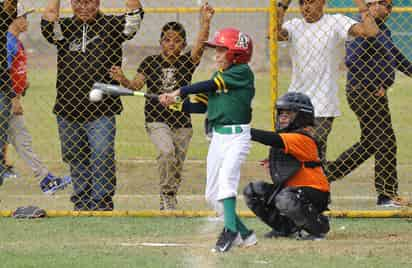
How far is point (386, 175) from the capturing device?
1009 centimetres

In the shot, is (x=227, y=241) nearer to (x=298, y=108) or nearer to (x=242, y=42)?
(x=298, y=108)

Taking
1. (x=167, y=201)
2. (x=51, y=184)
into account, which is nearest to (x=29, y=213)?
(x=167, y=201)

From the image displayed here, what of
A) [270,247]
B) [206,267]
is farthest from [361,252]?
[206,267]

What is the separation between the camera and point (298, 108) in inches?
318

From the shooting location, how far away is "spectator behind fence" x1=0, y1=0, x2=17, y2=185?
973cm

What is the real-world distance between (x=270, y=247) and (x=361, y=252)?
2.15ft

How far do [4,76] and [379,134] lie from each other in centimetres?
345

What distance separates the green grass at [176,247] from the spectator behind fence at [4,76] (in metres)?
1.29

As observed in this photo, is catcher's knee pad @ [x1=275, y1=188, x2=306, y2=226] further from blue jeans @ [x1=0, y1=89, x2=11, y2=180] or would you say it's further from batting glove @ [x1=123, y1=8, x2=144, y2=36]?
blue jeans @ [x1=0, y1=89, x2=11, y2=180]

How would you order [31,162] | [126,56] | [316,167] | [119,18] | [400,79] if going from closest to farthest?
[316,167], [119,18], [31,162], [400,79], [126,56]

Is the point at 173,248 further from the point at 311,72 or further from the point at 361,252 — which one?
the point at 311,72

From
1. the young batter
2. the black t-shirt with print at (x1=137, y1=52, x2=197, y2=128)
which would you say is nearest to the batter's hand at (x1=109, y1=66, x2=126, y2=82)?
the black t-shirt with print at (x1=137, y1=52, x2=197, y2=128)

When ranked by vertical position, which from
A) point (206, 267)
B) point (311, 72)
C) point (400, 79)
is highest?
point (311, 72)

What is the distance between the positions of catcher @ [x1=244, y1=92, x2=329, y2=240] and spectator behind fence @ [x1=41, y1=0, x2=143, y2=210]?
5.73 ft
